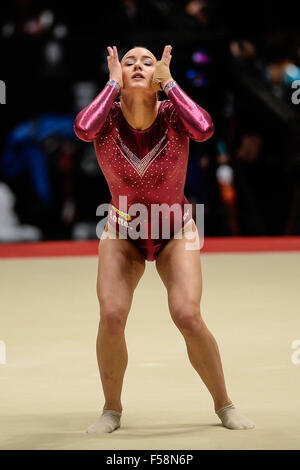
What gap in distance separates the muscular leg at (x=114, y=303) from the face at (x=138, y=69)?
68cm

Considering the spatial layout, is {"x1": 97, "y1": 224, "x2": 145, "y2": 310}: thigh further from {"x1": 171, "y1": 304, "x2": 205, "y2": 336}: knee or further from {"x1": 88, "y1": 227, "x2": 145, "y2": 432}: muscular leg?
{"x1": 171, "y1": 304, "x2": 205, "y2": 336}: knee

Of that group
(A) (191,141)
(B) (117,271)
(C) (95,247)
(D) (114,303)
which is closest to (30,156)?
(C) (95,247)

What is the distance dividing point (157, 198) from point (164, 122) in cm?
33

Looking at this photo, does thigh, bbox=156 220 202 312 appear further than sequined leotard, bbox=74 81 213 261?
No

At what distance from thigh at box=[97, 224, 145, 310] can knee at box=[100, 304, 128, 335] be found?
0.06 feet

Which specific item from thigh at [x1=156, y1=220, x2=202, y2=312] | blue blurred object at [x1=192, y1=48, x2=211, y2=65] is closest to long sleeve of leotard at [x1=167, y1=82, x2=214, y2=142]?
thigh at [x1=156, y1=220, x2=202, y2=312]

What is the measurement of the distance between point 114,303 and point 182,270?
0.32m

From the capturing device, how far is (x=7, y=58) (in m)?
11.7

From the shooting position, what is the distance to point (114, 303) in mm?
4410

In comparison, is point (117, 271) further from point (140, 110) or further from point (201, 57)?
point (201, 57)

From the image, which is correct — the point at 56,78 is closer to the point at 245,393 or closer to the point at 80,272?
the point at 80,272

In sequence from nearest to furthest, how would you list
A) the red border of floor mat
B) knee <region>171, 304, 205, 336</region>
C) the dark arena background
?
knee <region>171, 304, 205, 336</region>
the dark arena background
the red border of floor mat

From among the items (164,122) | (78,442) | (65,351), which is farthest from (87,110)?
(65,351)

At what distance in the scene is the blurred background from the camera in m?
11.7
